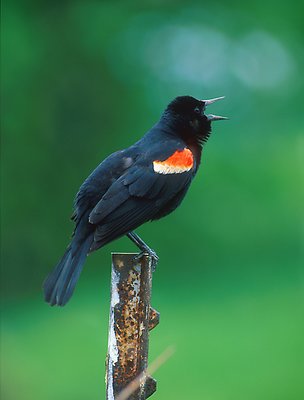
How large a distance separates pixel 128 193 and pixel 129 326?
2.69 ft

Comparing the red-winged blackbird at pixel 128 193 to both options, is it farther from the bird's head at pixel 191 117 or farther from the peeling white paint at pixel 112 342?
the peeling white paint at pixel 112 342

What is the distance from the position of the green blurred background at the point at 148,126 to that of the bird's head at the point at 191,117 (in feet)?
8.26

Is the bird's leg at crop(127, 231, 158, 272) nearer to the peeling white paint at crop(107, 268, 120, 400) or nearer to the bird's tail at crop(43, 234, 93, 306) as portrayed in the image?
the bird's tail at crop(43, 234, 93, 306)

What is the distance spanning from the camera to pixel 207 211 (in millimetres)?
6418

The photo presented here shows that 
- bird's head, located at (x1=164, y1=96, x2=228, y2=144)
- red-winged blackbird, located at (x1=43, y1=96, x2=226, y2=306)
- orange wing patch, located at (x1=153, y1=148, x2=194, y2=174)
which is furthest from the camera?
bird's head, located at (x1=164, y1=96, x2=228, y2=144)

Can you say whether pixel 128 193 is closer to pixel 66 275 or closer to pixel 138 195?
pixel 138 195

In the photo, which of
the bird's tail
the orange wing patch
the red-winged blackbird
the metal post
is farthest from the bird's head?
the metal post

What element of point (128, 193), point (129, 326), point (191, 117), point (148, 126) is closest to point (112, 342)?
point (129, 326)

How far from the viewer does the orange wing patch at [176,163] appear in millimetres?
2818

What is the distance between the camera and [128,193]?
2631mm

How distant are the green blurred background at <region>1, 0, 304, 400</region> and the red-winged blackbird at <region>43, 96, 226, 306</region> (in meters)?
2.72

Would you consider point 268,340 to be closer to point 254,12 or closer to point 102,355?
point 102,355

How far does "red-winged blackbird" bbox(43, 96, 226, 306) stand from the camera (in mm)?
2449

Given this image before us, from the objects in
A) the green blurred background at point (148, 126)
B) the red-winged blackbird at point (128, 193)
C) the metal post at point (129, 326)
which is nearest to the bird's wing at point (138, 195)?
the red-winged blackbird at point (128, 193)
